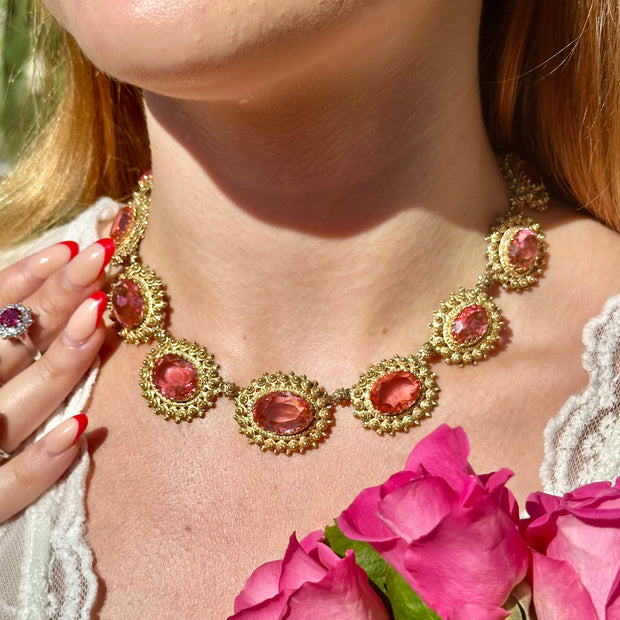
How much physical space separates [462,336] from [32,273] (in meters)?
0.67

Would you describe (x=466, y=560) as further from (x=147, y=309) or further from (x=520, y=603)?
(x=147, y=309)

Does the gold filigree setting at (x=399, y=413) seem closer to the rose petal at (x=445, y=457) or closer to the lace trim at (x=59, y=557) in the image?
the lace trim at (x=59, y=557)

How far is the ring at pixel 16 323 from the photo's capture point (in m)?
1.43

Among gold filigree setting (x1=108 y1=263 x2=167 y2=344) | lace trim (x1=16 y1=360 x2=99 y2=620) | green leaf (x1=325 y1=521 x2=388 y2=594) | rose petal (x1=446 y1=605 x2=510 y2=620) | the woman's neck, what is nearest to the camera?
rose petal (x1=446 y1=605 x2=510 y2=620)

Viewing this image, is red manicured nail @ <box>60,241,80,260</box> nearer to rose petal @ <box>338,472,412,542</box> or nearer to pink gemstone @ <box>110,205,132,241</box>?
pink gemstone @ <box>110,205,132,241</box>

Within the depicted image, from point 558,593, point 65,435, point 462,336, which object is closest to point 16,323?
point 65,435

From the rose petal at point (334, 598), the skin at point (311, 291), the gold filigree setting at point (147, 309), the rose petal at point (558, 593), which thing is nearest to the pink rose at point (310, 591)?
the rose petal at point (334, 598)

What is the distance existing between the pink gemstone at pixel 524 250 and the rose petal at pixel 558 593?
85 centimetres

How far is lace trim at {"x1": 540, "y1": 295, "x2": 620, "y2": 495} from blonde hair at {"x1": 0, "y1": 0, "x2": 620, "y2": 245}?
307 mm

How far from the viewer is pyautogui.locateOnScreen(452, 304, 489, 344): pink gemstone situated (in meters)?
1.43

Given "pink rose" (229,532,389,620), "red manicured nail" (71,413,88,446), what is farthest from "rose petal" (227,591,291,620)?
"red manicured nail" (71,413,88,446)

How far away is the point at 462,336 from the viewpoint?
1.43 meters

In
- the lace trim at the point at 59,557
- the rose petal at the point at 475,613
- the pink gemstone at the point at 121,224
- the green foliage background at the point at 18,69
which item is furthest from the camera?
the green foliage background at the point at 18,69

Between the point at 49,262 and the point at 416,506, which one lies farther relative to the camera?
the point at 49,262
